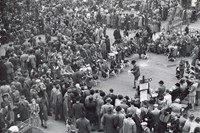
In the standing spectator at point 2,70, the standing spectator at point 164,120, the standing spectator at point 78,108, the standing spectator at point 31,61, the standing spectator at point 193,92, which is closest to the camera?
the standing spectator at point 164,120

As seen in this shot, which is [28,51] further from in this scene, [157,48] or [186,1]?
[186,1]

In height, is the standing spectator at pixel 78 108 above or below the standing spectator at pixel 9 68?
below

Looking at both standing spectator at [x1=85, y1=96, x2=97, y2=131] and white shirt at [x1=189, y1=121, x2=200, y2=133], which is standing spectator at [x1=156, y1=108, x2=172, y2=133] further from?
standing spectator at [x1=85, y1=96, x2=97, y2=131]

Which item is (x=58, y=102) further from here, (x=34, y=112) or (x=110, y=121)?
(x=110, y=121)

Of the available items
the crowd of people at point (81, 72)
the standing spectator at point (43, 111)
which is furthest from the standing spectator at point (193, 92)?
the standing spectator at point (43, 111)

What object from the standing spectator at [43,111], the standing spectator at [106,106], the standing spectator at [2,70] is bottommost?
the standing spectator at [43,111]

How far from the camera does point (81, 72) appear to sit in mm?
18500

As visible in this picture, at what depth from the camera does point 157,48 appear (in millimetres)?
25688

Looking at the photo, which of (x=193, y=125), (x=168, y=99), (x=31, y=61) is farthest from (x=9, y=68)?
(x=193, y=125)

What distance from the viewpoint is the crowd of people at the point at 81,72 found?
1370 centimetres

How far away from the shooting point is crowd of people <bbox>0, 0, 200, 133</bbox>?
13.7 metres

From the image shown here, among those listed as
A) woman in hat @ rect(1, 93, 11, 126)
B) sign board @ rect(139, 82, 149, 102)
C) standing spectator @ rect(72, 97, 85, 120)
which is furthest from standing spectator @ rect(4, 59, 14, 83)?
sign board @ rect(139, 82, 149, 102)

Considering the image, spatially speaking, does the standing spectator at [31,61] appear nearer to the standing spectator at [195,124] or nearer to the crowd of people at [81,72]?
the crowd of people at [81,72]

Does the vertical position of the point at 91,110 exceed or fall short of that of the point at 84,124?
it falls short
